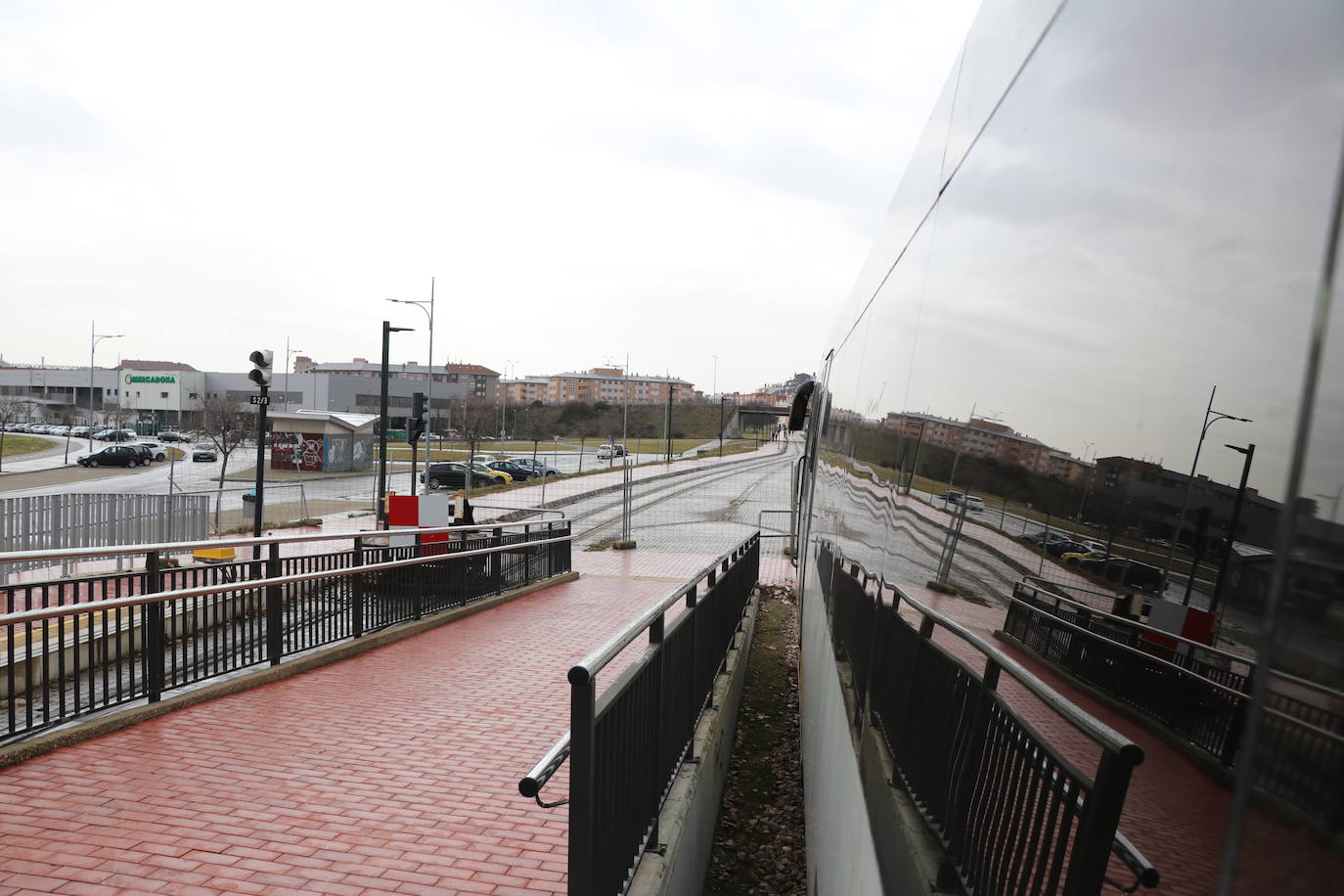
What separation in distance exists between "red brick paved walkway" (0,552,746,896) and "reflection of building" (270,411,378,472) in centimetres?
3826

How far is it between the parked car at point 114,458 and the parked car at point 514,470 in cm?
1855

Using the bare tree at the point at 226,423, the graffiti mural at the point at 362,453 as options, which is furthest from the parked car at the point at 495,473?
the bare tree at the point at 226,423

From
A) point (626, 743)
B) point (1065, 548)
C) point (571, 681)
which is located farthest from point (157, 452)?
point (1065, 548)

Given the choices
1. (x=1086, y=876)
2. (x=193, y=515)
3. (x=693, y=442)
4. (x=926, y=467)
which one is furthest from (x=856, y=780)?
(x=693, y=442)

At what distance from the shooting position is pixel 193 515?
53.0 ft

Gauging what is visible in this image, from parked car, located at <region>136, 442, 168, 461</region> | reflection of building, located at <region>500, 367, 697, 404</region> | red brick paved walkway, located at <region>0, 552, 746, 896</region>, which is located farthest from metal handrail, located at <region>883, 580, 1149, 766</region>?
reflection of building, located at <region>500, 367, 697, 404</region>

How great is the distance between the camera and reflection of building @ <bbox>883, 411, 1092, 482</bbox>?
5.51 feet

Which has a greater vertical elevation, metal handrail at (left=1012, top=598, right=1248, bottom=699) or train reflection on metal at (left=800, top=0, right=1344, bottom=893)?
train reflection on metal at (left=800, top=0, right=1344, bottom=893)

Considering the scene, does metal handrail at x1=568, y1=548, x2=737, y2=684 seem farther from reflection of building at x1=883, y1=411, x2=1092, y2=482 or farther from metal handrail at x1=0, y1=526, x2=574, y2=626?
metal handrail at x1=0, y1=526, x2=574, y2=626

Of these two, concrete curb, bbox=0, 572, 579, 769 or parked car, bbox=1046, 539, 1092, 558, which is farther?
concrete curb, bbox=0, 572, 579, 769

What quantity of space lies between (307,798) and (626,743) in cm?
223

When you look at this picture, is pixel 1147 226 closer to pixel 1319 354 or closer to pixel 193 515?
pixel 1319 354

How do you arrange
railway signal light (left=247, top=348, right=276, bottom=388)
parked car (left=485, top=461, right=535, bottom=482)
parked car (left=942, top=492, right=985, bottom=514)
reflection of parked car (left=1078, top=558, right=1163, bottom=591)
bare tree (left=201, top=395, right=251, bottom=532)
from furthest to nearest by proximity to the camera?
parked car (left=485, top=461, right=535, bottom=482), bare tree (left=201, top=395, right=251, bottom=532), railway signal light (left=247, top=348, right=276, bottom=388), parked car (left=942, top=492, right=985, bottom=514), reflection of parked car (left=1078, top=558, right=1163, bottom=591)

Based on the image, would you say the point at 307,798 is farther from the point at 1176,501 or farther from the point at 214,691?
the point at 1176,501
